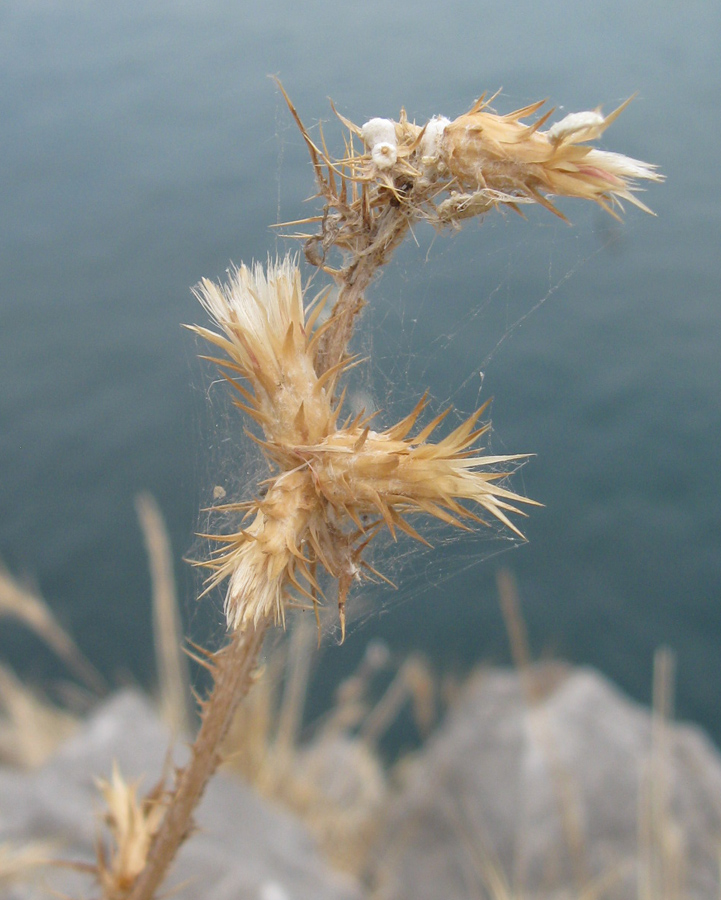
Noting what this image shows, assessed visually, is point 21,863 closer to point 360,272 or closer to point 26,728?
point 360,272

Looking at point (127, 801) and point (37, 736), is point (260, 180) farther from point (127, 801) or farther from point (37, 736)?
point (127, 801)

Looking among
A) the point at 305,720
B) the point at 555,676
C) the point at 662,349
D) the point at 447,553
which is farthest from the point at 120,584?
the point at 447,553

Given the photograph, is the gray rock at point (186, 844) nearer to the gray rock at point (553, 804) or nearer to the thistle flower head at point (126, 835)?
the gray rock at point (553, 804)

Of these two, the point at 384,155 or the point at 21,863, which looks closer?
the point at 384,155

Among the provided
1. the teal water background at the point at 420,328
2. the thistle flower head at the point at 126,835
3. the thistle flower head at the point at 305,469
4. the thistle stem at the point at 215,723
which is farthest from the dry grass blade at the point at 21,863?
the teal water background at the point at 420,328

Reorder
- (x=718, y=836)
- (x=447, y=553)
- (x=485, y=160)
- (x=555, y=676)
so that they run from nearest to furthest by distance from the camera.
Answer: (x=485, y=160), (x=447, y=553), (x=718, y=836), (x=555, y=676)

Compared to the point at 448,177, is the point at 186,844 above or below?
below

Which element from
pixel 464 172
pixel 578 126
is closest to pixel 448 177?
pixel 464 172
